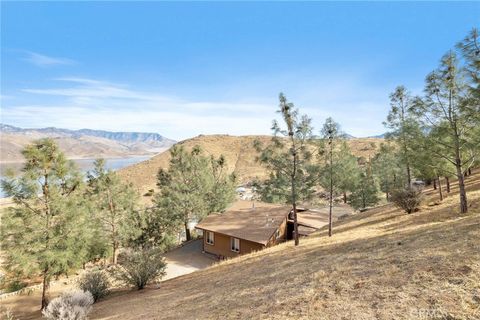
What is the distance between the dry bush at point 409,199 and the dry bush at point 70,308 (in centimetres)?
1955

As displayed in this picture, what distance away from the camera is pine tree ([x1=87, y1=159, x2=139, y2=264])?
27766 millimetres

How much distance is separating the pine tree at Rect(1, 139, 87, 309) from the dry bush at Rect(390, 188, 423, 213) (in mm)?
21103

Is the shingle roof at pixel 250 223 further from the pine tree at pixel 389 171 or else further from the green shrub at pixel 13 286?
the pine tree at pixel 389 171

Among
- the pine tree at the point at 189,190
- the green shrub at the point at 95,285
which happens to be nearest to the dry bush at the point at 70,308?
the green shrub at the point at 95,285

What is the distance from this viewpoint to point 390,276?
26.9ft

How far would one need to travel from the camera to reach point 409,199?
1984cm

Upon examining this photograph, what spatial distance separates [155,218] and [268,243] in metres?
13.2

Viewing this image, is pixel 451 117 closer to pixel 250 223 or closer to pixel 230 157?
pixel 250 223

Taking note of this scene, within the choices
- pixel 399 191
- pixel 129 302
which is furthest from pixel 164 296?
pixel 399 191

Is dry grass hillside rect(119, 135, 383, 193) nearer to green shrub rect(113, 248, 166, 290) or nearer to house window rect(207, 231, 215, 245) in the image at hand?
house window rect(207, 231, 215, 245)

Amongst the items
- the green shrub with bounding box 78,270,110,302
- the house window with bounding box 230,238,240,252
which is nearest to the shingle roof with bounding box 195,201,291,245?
the house window with bounding box 230,238,240,252

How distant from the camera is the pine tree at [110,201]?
27.8 metres

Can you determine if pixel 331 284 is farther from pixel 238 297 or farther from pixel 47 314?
pixel 47 314

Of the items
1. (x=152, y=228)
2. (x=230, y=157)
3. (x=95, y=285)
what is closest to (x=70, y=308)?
(x=95, y=285)
